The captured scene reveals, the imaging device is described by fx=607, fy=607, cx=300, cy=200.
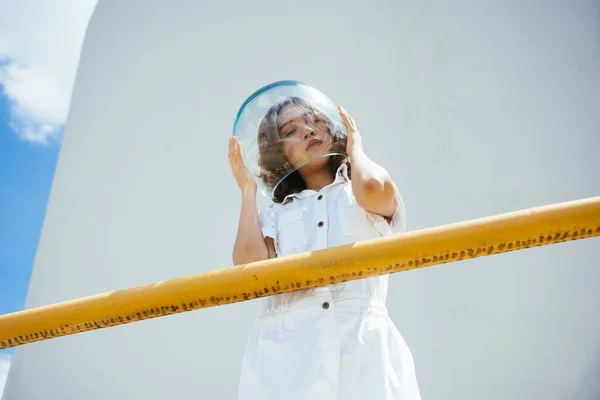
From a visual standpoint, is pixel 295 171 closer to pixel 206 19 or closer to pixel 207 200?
pixel 207 200

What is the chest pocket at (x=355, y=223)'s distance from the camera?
82 cm

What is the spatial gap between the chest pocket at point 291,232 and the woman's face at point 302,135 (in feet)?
0.26

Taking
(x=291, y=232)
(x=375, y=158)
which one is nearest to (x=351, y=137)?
(x=291, y=232)

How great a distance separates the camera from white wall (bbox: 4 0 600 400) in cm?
140

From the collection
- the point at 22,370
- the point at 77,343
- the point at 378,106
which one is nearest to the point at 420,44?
the point at 378,106

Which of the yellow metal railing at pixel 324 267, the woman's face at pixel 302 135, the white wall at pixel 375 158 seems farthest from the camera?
the white wall at pixel 375 158

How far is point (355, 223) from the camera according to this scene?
829 mm

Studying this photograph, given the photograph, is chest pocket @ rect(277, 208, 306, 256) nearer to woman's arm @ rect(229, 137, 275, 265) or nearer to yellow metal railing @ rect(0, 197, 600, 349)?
woman's arm @ rect(229, 137, 275, 265)

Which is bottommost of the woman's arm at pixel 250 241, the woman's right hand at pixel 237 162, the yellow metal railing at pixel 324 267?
the yellow metal railing at pixel 324 267

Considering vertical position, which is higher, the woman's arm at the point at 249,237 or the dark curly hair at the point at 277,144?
the dark curly hair at the point at 277,144

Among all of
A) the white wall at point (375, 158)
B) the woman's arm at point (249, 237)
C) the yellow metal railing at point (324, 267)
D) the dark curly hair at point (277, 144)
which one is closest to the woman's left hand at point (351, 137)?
the dark curly hair at point (277, 144)

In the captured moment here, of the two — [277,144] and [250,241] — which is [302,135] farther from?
[250,241]

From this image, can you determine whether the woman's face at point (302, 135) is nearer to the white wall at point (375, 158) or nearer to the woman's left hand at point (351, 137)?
the woman's left hand at point (351, 137)

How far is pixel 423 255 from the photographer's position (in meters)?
0.61
